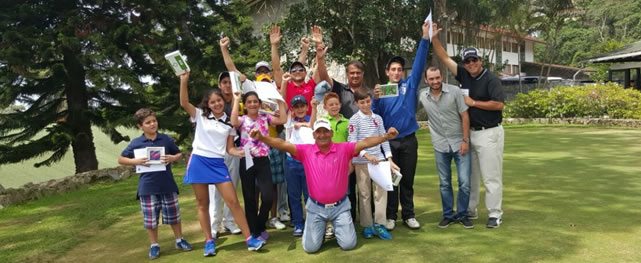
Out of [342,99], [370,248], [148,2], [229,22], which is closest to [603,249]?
[370,248]

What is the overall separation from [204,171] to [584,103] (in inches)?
596

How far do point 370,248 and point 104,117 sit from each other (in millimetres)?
7959

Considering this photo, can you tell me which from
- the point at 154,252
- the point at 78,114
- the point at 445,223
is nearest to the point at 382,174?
the point at 445,223

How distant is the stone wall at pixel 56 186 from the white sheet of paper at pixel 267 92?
4971mm

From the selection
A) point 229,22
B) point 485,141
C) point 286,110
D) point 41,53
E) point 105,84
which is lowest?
point 485,141

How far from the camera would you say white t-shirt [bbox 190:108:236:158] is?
382cm

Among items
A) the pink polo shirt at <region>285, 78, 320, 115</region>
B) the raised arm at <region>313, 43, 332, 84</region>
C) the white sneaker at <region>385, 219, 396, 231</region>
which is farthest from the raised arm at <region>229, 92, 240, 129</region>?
the white sneaker at <region>385, 219, 396, 231</region>

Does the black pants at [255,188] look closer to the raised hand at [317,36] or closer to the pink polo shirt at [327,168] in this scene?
the pink polo shirt at [327,168]

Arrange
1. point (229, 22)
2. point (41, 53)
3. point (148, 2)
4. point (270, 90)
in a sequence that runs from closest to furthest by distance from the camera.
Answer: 1. point (270, 90)
2. point (41, 53)
3. point (148, 2)
4. point (229, 22)

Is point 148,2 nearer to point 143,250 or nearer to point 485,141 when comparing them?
point 143,250

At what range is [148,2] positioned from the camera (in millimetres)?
9781

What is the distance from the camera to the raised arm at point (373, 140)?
3.52 m

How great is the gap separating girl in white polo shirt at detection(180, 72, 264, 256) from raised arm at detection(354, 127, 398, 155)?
0.96m

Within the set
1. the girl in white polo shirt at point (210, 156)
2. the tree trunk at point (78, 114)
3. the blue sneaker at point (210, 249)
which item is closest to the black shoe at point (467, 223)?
the girl in white polo shirt at point (210, 156)
